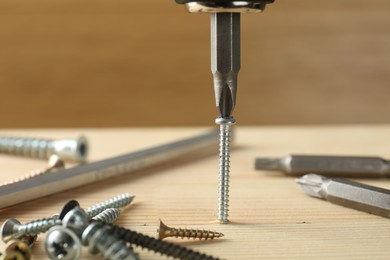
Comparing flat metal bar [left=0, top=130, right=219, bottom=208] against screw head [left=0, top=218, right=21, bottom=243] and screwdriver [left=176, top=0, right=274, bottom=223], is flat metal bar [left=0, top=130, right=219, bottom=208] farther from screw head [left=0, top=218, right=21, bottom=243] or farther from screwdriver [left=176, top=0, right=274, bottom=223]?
screwdriver [left=176, top=0, right=274, bottom=223]

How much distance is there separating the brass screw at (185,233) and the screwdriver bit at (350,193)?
0.18 meters

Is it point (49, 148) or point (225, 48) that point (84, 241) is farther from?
point (49, 148)

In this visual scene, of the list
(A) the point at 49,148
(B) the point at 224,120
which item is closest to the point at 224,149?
(B) the point at 224,120

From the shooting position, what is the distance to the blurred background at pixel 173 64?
173cm

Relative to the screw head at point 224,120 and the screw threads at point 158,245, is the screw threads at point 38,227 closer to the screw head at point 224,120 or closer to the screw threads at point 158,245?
the screw threads at point 158,245

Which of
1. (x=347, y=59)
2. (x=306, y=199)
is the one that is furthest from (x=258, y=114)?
(x=306, y=199)

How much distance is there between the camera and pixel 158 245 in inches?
20.8

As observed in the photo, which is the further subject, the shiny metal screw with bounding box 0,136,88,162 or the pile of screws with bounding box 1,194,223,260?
the shiny metal screw with bounding box 0,136,88,162

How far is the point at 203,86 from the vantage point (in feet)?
5.75

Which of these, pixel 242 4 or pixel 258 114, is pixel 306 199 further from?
pixel 258 114

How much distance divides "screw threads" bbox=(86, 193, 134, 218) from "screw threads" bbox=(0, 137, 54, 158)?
33cm

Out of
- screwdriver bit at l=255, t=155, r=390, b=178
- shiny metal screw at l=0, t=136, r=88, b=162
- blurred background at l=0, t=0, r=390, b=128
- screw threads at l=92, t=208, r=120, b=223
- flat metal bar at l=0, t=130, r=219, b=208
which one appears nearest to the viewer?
screw threads at l=92, t=208, r=120, b=223

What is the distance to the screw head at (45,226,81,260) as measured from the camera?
517mm

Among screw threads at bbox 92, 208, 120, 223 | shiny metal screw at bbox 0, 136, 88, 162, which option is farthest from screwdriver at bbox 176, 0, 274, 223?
shiny metal screw at bbox 0, 136, 88, 162
